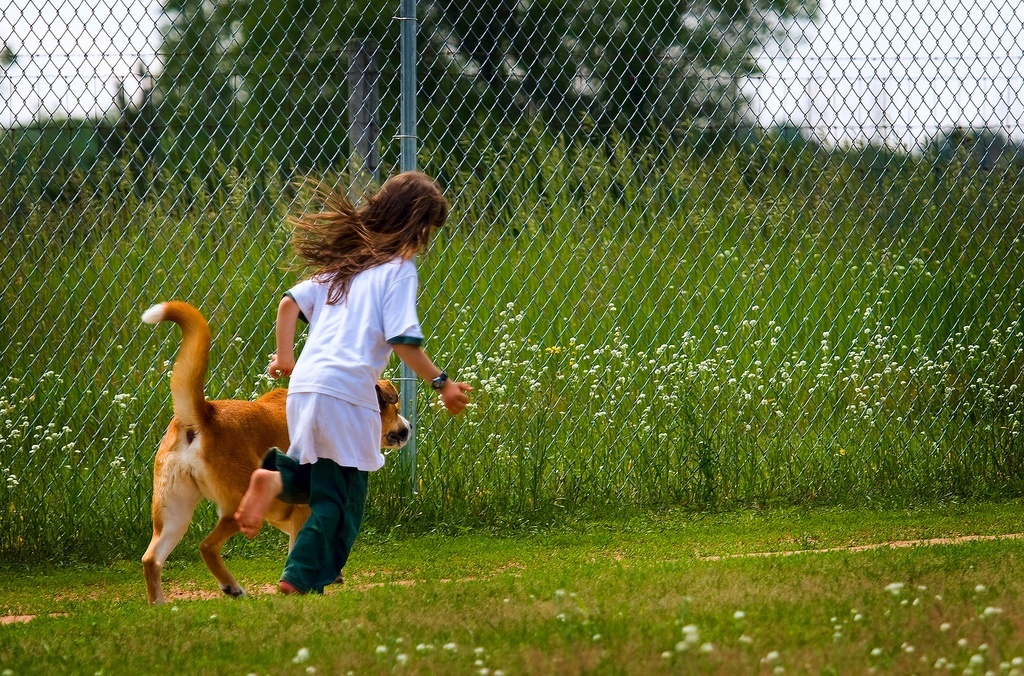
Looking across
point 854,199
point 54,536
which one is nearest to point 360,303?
point 54,536

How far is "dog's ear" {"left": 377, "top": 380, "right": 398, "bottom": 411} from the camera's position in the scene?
469cm

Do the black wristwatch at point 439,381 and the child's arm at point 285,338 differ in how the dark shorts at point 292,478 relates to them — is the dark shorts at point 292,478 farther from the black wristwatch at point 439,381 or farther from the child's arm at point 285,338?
the black wristwatch at point 439,381

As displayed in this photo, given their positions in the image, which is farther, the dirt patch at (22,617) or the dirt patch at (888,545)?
the dirt patch at (888,545)

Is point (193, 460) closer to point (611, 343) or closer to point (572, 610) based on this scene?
point (572, 610)

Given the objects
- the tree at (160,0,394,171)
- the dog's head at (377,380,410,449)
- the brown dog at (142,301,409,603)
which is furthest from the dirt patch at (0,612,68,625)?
the tree at (160,0,394,171)

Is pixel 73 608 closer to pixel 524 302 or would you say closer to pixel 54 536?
pixel 54 536

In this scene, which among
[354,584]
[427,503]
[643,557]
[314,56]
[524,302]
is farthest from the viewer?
[524,302]

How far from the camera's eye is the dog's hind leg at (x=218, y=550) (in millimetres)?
4363

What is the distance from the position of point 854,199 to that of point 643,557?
8.49 feet

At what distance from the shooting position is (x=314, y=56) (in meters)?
6.14

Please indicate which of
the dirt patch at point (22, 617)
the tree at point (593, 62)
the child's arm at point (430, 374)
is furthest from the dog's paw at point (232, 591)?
the tree at point (593, 62)

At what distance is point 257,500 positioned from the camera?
408 cm

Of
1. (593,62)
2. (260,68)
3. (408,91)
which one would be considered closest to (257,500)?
(408,91)

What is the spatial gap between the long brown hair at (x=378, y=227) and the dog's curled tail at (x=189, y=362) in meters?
0.49
